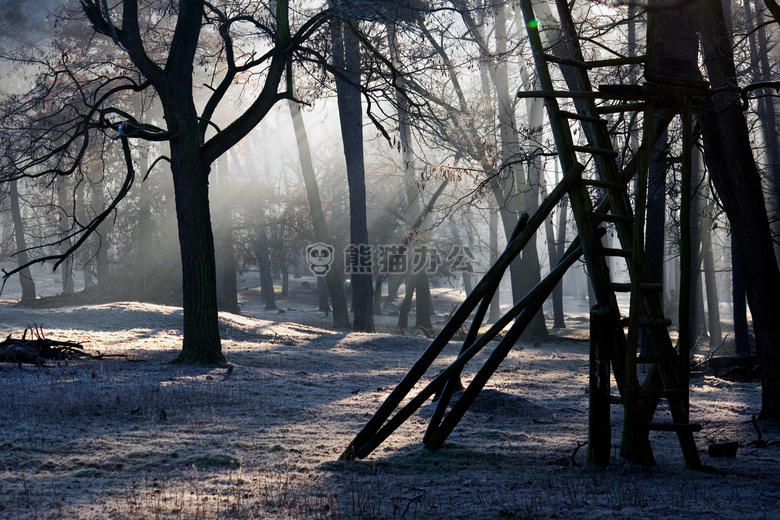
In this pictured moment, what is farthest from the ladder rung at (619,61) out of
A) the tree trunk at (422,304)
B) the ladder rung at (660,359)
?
the tree trunk at (422,304)

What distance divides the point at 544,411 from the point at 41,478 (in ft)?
18.9

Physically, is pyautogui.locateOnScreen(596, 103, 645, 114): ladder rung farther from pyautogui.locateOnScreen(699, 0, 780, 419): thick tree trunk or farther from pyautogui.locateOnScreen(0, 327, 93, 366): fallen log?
pyautogui.locateOnScreen(0, 327, 93, 366): fallen log

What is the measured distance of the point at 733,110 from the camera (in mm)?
8195

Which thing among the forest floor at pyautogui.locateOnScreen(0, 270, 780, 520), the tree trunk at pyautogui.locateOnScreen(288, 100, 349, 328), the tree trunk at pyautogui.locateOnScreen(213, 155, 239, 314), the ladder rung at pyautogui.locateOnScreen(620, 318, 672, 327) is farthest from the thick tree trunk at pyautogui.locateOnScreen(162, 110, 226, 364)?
the tree trunk at pyautogui.locateOnScreen(213, 155, 239, 314)

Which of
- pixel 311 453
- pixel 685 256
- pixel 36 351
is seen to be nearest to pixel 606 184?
pixel 685 256

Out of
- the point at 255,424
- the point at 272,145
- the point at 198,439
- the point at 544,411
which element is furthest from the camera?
the point at 272,145

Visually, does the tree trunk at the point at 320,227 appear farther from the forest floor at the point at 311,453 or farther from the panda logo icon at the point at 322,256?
the forest floor at the point at 311,453

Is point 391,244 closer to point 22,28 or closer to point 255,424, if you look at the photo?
point 22,28

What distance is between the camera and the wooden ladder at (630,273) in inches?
214

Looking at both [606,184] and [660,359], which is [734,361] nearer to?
[660,359]

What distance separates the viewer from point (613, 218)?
554 centimetres

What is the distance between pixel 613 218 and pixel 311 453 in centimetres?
321

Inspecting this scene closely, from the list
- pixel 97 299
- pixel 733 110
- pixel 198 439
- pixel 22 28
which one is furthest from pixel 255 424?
pixel 22 28

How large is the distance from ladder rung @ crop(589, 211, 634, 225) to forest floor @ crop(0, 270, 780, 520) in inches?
70.5
